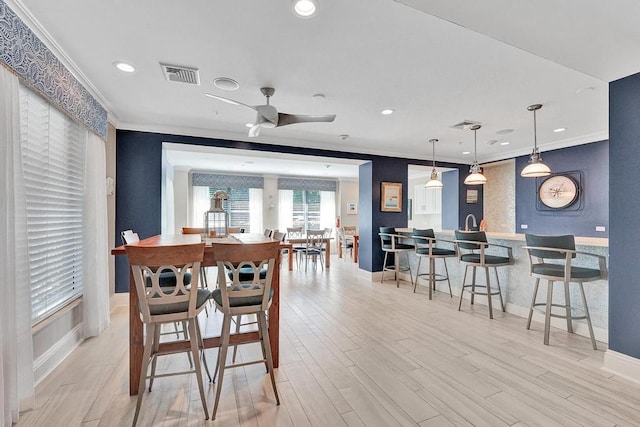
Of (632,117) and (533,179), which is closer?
(632,117)

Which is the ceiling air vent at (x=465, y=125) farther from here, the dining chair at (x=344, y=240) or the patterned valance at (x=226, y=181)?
the patterned valance at (x=226, y=181)

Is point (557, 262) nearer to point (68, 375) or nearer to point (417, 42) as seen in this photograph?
point (417, 42)

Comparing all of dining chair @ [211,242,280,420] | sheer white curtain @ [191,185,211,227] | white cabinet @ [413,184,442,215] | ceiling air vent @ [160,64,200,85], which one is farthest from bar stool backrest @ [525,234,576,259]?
sheer white curtain @ [191,185,211,227]

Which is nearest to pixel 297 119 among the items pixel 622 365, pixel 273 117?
pixel 273 117

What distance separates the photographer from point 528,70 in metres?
2.54

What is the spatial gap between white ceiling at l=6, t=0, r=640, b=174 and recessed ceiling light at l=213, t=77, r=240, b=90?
64 millimetres

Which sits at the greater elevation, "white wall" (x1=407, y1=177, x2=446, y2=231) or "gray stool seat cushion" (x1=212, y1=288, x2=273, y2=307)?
"white wall" (x1=407, y1=177, x2=446, y2=231)

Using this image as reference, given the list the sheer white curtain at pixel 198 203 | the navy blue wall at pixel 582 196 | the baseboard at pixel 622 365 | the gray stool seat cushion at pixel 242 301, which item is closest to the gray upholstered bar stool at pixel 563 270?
the baseboard at pixel 622 365

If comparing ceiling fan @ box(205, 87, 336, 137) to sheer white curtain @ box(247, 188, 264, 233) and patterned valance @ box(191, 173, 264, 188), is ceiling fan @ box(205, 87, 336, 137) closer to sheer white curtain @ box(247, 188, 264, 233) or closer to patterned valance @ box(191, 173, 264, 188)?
patterned valance @ box(191, 173, 264, 188)

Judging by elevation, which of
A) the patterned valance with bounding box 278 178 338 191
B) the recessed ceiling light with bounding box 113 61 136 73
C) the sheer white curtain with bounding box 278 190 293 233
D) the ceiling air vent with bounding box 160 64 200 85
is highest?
the recessed ceiling light with bounding box 113 61 136 73

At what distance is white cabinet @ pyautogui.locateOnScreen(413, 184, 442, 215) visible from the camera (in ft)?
24.9

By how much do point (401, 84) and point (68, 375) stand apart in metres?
3.70

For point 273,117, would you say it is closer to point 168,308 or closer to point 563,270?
point 168,308

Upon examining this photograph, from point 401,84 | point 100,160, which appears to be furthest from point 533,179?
point 100,160
